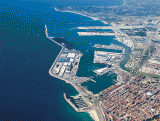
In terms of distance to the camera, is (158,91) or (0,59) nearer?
(158,91)

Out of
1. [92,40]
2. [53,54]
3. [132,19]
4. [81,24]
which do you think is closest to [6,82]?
[53,54]

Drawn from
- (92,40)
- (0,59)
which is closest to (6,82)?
(0,59)

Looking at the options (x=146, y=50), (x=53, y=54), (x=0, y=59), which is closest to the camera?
(x=0, y=59)

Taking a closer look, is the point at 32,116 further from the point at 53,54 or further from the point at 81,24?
the point at 81,24

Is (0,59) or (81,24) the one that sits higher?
(81,24)

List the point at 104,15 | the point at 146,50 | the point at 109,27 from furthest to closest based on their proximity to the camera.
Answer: the point at 104,15 → the point at 109,27 → the point at 146,50

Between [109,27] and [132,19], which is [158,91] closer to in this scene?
[109,27]

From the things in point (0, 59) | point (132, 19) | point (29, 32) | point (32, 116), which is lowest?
point (32, 116)
